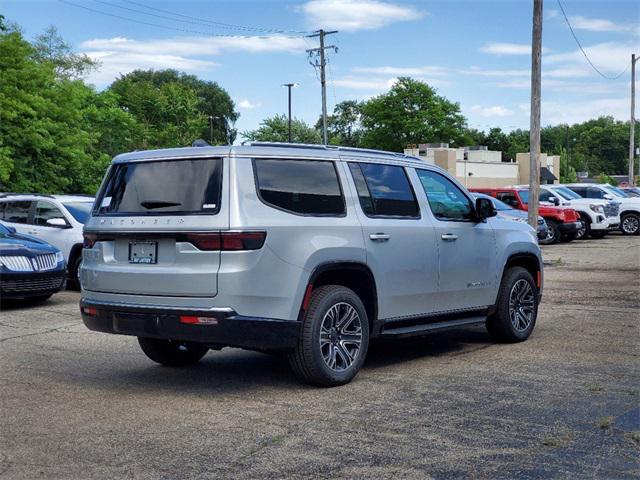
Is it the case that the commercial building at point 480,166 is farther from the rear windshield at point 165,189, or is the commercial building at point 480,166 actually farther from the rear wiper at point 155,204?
the rear wiper at point 155,204

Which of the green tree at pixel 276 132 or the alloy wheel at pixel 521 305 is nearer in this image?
the alloy wheel at pixel 521 305

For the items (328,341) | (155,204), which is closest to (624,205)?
(328,341)

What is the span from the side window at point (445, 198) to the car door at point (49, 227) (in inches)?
317

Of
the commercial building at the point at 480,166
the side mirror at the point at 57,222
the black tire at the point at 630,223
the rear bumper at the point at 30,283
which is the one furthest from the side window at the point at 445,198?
the commercial building at the point at 480,166

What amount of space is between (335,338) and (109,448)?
2.27 m

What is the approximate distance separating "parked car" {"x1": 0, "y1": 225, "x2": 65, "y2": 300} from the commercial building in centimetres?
7170

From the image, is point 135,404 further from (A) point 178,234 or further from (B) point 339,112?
(B) point 339,112

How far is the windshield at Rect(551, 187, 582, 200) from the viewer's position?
1179 inches

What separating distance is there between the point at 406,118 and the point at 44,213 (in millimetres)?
95558

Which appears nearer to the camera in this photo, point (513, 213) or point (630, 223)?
point (513, 213)

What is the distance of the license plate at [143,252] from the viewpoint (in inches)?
269

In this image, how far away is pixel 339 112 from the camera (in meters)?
136

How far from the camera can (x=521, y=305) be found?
9445mm

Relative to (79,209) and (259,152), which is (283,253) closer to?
(259,152)
